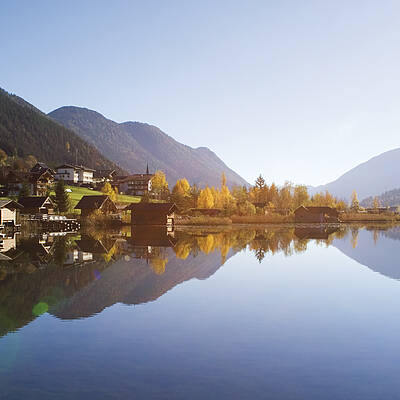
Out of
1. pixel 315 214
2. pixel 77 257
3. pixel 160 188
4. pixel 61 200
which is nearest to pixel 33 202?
pixel 61 200

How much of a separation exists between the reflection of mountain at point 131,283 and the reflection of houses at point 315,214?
74212 mm

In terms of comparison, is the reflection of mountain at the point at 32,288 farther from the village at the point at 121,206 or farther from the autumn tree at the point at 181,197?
the autumn tree at the point at 181,197

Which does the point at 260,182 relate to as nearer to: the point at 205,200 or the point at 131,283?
the point at 205,200

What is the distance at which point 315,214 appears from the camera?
100688mm

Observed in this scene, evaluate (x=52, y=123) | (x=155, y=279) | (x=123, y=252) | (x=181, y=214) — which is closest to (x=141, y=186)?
(x=181, y=214)

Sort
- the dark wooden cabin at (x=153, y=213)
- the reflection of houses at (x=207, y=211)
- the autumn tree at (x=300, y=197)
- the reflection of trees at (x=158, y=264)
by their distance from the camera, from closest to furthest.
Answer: the reflection of trees at (x=158, y=264) → the dark wooden cabin at (x=153, y=213) → the reflection of houses at (x=207, y=211) → the autumn tree at (x=300, y=197)

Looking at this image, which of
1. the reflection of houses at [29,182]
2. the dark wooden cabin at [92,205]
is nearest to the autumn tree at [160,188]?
the reflection of houses at [29,182]

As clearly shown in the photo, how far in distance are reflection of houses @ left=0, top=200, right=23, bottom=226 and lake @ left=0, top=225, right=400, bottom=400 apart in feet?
91.9

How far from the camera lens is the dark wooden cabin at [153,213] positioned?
69688 mm

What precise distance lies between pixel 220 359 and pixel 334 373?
261 cm

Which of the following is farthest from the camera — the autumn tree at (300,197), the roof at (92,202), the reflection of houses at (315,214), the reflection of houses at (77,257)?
the autumn tree at (300,197)

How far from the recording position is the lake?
801 centimetres

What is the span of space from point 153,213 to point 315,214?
48778mm

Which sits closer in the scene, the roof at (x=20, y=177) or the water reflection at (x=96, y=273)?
the water reflection at (x=96, y=273)
